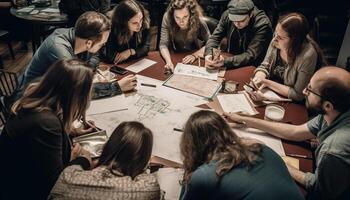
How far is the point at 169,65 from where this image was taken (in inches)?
116

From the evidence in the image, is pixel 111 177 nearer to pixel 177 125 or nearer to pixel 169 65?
pixel 177 125

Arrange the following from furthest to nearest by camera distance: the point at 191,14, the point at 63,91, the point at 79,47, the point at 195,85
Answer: the point at 191,14
the point at 195,85
the point at 79,47
the point at 63,91

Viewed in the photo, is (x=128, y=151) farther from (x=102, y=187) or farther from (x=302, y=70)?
(x=302, y=70)

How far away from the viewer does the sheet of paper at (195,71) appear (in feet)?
9.52

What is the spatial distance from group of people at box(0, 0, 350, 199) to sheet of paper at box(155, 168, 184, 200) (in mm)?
101

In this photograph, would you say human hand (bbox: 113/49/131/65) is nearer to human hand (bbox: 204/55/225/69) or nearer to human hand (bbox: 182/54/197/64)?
human hand (bbox: 182/54/197/64)

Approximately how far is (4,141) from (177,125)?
1.03 m

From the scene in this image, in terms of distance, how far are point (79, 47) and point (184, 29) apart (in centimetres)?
121

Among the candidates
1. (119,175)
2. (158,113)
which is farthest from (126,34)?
(119,175)

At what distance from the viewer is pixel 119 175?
5.03 feet

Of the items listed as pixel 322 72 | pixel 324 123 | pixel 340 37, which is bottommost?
pixel 340 37

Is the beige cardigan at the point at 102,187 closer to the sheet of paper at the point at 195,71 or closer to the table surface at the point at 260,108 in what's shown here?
the table surface at the point at 260,108

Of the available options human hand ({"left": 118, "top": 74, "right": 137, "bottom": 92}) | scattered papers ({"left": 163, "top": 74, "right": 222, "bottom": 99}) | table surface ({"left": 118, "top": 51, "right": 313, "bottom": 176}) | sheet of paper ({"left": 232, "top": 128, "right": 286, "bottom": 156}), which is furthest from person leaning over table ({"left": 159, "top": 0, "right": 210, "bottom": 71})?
sheet of paper ({"left": 232, "top": 128, "right": 286, "bottom": 156})

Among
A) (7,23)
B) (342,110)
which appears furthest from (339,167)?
(7,23)
